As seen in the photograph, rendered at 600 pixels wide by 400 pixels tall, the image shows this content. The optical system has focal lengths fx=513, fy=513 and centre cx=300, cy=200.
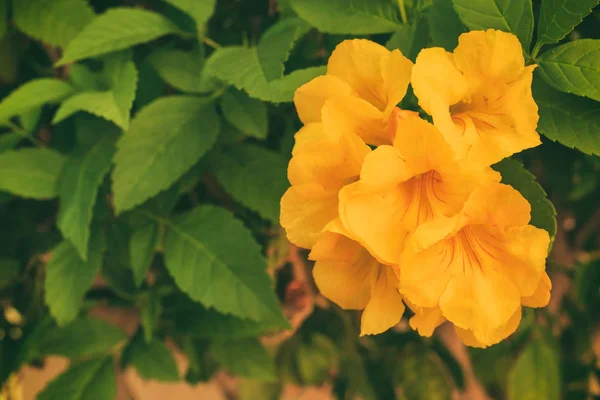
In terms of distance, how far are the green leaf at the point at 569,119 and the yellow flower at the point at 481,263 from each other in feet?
0.22

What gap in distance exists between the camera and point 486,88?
25 centimetres

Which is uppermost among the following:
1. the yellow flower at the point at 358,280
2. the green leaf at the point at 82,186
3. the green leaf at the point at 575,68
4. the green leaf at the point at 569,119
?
the green leaf at the point at 575,68

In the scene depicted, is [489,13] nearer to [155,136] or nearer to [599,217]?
[155,136]

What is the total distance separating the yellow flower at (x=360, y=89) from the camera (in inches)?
9.7

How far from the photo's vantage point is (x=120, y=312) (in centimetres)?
60

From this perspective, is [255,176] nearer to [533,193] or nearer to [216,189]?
[216,189]

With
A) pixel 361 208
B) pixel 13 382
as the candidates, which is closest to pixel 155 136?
pixel 361 208

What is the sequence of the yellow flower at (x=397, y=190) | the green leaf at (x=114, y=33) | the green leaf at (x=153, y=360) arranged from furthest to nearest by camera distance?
the green leaf at (x=153, y=360) → the green leaf at (x=114, y=33) → the yellow flower at (x=397, y=190)

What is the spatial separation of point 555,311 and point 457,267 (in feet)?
1.57

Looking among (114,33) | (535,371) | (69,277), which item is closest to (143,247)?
(69,277)

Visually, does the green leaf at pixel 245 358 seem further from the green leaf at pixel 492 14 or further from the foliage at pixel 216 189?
the green leaf at pixel 492 14

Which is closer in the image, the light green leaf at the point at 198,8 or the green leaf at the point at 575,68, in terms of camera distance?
the green leaf at the point at 575,68

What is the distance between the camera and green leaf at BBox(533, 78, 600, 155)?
273 mm

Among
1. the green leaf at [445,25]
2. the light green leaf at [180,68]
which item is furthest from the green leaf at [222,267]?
the green leaf at [445,25]
